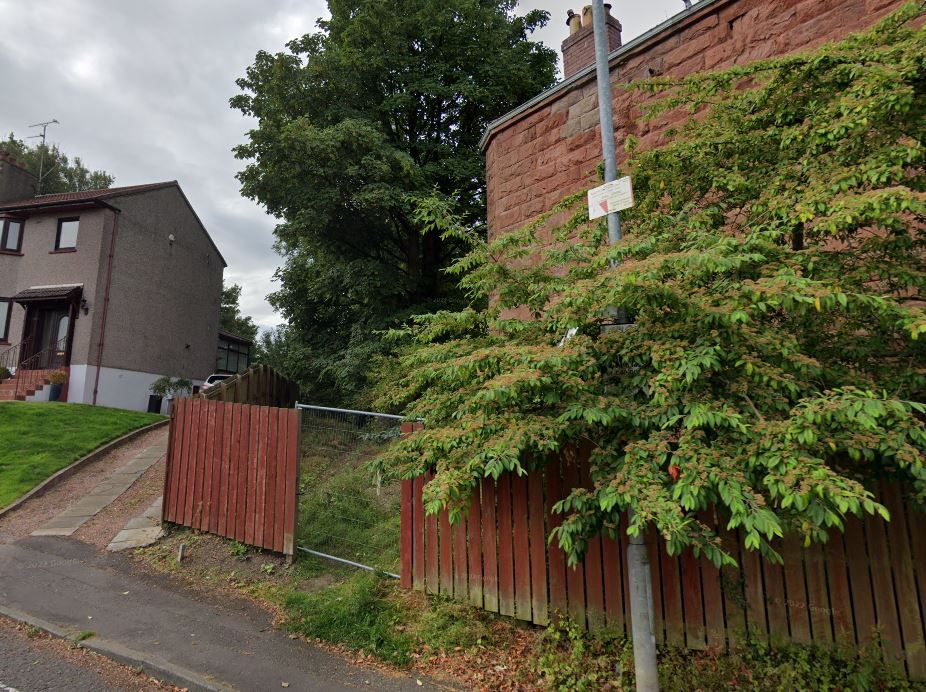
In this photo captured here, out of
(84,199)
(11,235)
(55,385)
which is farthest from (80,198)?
(55,385)

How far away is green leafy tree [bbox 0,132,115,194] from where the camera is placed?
3291 cm

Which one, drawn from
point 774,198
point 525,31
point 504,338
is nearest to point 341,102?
point 525,31

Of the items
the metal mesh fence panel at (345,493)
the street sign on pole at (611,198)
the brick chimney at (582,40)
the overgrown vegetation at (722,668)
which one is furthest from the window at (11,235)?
the overgrown vegetation at (722,668)

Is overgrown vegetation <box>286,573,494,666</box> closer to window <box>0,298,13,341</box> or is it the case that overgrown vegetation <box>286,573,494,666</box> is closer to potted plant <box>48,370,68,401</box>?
potted plant <box>48,370,68,401</box>

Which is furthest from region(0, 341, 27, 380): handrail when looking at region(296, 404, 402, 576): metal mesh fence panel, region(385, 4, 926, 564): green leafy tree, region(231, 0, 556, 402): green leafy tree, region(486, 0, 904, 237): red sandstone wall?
region(385, 4, 926, 564): green leafy tree

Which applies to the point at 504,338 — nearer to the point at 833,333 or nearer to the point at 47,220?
the point at 833,333

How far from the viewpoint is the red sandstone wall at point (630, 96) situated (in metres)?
5.51

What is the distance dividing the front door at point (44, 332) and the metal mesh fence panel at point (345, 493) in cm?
1707

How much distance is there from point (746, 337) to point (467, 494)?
2.00 m

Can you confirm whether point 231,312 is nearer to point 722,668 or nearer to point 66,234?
point 66,234

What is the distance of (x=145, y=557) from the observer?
637 centimetres

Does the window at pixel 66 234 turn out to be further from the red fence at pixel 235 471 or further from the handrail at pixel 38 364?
the red fence at pixel 235 471

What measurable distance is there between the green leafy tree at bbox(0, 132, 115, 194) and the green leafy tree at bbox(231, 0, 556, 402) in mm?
26767

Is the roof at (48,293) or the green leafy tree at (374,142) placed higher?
the green leafy tree at (374,142)
